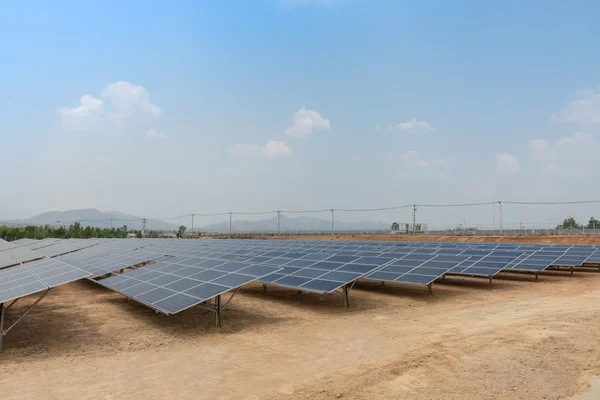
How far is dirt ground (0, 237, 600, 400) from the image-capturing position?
7363 millimetres

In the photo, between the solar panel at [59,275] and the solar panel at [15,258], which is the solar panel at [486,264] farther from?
the solar panel at [15,258]

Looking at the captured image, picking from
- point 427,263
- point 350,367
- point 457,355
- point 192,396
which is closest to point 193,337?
point 192,396

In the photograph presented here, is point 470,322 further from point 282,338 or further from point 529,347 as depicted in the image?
point 282,338

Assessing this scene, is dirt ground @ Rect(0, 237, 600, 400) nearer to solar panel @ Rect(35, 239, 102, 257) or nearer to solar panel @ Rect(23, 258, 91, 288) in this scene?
solar panel @ Rect(23, 258, 91, 288)

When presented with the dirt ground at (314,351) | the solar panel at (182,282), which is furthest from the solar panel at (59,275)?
the solar panel at (182,282)

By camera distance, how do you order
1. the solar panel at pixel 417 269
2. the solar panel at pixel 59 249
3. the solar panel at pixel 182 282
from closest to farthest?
the solar panel at pixel 182 282 → the solar panel at pixel 417 269 → the solar panel at pixel 59 249

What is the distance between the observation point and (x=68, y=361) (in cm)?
944

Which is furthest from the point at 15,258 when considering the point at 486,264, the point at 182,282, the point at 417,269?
the point at 486,264

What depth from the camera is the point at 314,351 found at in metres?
9.85

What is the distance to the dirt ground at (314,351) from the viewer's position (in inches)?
290

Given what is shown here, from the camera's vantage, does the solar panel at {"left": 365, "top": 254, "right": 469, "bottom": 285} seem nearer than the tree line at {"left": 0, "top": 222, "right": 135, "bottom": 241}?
Yes

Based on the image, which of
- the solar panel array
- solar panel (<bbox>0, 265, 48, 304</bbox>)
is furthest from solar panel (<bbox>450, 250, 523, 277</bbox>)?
solar panel (<bbox>0, 265, 48, 304</bbox>)

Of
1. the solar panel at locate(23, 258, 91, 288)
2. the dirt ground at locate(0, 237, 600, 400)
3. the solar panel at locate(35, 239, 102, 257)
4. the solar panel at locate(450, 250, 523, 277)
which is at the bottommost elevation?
the dirt ground at locate(0, 237, 600, 400)

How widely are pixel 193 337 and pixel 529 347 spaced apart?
30.9ft
